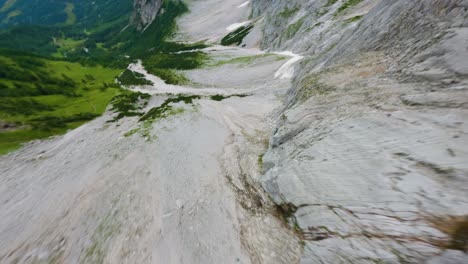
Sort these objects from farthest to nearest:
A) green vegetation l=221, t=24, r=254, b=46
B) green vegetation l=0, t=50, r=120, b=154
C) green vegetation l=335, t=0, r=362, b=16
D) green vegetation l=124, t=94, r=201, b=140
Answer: green vegetation l=221, t=24, r=254, b=46 → green vegetation l=335, t=0, r=362, b=16 → green vegetation l=0, t=50, r=120, b=154 → green vegetation l=124, t=94, r=201, b=140

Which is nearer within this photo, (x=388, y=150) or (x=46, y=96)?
(x=388, y=150)

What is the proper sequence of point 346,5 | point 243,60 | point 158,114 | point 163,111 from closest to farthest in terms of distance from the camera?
point 158,114, point 163,111, point 346,5, point 243,60

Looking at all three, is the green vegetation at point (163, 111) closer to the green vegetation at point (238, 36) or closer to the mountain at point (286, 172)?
the mountain at point (286, 172)

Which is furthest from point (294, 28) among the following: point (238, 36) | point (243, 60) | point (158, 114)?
point (158, 114)

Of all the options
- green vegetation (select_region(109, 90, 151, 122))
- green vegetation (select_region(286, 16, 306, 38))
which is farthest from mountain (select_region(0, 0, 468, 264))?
green vegetation (select_region(286, 16, 306, 38))

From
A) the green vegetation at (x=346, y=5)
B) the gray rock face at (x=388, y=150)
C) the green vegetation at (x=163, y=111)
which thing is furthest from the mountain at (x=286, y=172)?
the green vegetation at (x=346, y=5)

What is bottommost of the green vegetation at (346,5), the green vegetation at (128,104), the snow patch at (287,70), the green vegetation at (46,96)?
the green vegetation at (46,96)

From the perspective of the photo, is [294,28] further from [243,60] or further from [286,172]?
[286,172]

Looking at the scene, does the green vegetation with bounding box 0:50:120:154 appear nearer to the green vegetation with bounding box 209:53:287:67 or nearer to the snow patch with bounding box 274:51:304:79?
the green vegetation with bounding box 209:53:287:67

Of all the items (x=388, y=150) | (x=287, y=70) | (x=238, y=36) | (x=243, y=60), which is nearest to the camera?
(x=388, y=150)
